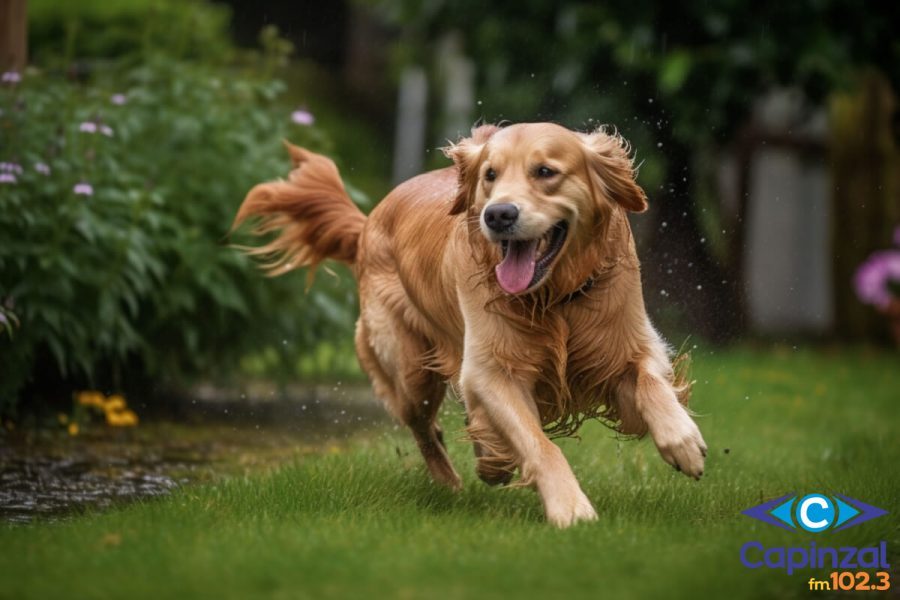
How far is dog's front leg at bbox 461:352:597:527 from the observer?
4109 millimetres

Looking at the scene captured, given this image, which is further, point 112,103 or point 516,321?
point 112,103

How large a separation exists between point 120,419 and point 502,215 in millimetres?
2825

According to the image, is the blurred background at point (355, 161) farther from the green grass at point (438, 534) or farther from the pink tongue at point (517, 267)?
the green grass at point (438, 534)

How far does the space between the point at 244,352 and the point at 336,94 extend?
1045cm

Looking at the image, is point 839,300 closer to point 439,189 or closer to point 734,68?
point 734,68

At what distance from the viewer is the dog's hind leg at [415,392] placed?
5180 mm

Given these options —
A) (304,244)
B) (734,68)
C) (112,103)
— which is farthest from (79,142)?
(734,68)

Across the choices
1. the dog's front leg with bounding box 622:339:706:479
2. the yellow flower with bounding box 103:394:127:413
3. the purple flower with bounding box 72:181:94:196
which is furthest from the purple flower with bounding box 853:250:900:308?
the purple flower with bounding box 72:181:94:196

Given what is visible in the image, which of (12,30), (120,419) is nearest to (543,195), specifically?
(120,419)

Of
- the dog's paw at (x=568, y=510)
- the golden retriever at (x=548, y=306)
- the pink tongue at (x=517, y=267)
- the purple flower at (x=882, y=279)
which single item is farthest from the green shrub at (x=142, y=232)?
the purple flower at (x=882, y=279)

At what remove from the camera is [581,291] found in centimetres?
439

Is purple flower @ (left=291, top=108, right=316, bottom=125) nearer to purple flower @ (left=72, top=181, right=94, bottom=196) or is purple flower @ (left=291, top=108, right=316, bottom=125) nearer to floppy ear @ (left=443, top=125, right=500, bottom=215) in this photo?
purple flower @ (left=72, top=181, right=94, bottom=196)

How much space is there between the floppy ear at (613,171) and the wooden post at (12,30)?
314 centimetres

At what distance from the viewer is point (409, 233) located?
5105 mm
